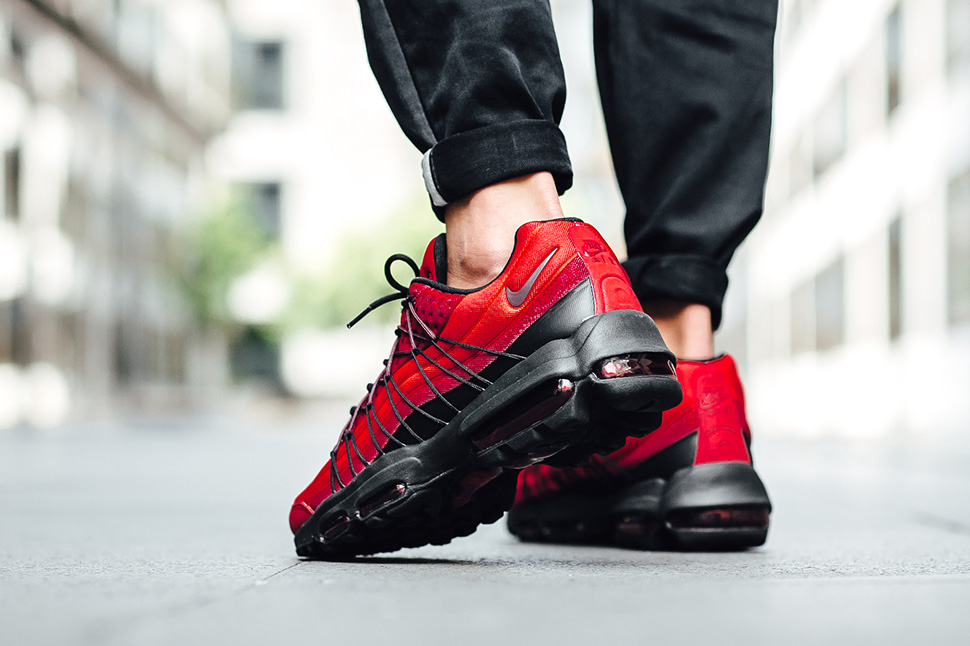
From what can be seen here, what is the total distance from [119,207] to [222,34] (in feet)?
30.0

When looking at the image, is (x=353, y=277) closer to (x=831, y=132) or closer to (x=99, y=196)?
(x=99, y=196)

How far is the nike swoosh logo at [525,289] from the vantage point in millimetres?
1160

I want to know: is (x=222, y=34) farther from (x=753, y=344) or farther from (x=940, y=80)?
(x=940, y=80)

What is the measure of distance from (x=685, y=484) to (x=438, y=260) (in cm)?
45

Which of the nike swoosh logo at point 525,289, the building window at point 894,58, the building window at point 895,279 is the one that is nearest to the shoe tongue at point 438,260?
the nike swoosh logo at point 525,289

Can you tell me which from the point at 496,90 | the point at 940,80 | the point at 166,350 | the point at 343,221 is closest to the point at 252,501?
the point at 496,90

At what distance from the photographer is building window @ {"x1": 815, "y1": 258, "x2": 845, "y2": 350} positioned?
13727 mm

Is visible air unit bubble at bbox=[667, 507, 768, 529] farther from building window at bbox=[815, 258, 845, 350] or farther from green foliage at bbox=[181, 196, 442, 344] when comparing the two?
green foliage at bbox=[181, 196, 442, 344]

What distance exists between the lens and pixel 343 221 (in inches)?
1038

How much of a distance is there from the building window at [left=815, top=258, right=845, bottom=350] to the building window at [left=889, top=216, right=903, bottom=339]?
7.68 ft

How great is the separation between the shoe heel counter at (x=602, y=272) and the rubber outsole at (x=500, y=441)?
0.06 ft

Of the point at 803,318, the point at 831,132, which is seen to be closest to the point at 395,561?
the point at 831,132

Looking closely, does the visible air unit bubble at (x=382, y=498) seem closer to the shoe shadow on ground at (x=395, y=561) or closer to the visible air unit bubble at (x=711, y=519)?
the shoe shadow on ground at (x=395, y=561)

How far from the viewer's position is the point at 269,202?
27.3 meters
